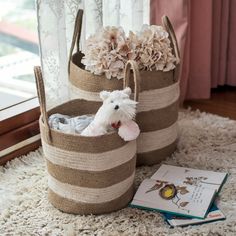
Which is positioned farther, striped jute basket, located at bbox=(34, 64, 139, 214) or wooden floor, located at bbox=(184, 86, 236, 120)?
wooden floor, located at bbox=(184, 86, 236, 120)

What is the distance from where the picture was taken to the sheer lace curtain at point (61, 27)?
186 cm

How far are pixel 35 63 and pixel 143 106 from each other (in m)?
0.83

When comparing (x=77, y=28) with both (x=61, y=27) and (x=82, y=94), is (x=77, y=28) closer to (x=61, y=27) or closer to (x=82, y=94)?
(x=61, y=27)

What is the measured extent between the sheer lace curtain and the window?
15 cm

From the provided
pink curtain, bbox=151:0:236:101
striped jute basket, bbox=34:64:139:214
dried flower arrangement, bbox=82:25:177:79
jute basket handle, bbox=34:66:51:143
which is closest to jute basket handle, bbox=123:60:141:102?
striped jute basket, bbox=34:64:139:214

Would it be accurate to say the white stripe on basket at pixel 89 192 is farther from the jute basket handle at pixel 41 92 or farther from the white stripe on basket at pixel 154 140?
the white stripe on basket at pixel 154 140

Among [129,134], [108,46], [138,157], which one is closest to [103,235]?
[129,134]

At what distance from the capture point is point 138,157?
1842 millimetres

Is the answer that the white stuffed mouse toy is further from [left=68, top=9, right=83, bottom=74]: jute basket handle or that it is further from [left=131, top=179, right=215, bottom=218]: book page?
[left=68, top=9, right=83, bottom=74]: jute basket handle

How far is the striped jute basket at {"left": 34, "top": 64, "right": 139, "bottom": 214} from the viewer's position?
146 centimetres

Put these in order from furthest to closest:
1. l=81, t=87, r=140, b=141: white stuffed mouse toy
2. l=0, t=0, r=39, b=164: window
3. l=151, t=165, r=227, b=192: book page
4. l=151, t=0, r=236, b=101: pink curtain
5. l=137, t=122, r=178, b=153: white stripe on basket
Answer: l=151, t=0, r=236, b=101: pink curtain, l=0, t=0, r=39, b=164: window, l=137, t=122, r=178, b=153: white stripe on basket, l=151, t=165, r=227, b=192: book page, l=81, t=87, r=140, b=141: white stuffed mouse toy

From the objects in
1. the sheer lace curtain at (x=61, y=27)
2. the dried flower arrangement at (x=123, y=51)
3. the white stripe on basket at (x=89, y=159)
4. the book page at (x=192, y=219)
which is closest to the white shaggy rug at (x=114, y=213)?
the book page at (x=192, y=219)

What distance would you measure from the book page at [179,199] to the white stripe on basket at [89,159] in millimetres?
172

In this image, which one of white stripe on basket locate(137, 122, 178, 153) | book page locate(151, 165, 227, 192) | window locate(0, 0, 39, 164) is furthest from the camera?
window locate(0, 0, 39, 164)
